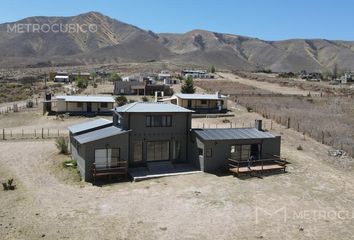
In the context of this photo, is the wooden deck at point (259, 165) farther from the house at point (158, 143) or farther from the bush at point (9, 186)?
the bush at point (9, 186)

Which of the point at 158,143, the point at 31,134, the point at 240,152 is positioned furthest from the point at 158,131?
the point at 31,134

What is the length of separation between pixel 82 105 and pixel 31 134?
1452 centimetres

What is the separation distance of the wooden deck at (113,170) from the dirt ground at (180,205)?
104 centimetres

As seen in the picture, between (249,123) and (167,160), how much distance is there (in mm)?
22023

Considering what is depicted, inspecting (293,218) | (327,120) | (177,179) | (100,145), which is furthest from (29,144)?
(327,120)

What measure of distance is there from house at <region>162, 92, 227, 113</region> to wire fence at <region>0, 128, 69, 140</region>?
1943 centimetres

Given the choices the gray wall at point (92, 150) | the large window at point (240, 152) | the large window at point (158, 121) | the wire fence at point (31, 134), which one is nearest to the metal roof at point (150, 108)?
the large window at point (158, 121)

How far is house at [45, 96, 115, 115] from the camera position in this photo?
53.1 m

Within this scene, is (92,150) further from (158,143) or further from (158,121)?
(158,121)

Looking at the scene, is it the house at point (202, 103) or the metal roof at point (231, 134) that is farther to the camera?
the house at point (202, 103)

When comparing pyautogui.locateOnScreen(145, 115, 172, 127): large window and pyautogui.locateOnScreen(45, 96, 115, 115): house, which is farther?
pyautogui.locateOnScreen(45, 96, 115, 115): house

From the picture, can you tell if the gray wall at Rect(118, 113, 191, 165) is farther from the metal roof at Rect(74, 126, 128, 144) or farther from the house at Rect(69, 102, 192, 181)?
the metal roof at Rect(74, 126, 128, 144)

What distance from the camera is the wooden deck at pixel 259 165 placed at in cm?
2581

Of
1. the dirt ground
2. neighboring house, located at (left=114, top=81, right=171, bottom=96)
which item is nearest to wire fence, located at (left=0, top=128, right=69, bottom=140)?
the dirt ground
